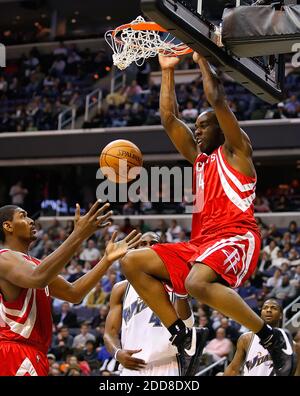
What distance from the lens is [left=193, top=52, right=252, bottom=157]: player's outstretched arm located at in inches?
240

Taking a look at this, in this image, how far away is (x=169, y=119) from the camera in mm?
6840

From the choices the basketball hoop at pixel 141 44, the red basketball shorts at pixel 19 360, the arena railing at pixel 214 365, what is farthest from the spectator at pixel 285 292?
the red basketball shorts at pixel 19 360

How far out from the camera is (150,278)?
6.25m

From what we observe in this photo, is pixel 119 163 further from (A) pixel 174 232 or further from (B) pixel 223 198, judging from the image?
(A) pixel 174 232

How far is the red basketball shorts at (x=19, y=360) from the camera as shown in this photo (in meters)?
5.97

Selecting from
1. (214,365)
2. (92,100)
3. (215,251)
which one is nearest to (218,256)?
(215,251)

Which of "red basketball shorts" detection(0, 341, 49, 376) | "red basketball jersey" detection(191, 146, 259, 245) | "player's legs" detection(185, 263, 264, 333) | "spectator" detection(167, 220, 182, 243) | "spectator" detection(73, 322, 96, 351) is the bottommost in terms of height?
"spectator" detection(73, 322, 96, 351)

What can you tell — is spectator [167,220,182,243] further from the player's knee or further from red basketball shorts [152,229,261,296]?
the player's knee

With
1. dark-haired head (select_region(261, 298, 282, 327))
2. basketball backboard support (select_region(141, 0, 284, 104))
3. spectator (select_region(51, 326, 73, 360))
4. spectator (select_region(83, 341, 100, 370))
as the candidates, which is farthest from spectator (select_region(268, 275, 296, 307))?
basketball backboard support (select_region(141, 0, 284, 104))

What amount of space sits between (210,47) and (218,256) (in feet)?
5.19

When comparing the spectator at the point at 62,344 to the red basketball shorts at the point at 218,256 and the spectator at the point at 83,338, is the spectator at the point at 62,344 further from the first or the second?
the red basketball shorts at the point at 218,256

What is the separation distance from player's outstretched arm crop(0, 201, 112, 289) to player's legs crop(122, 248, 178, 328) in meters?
0.74
